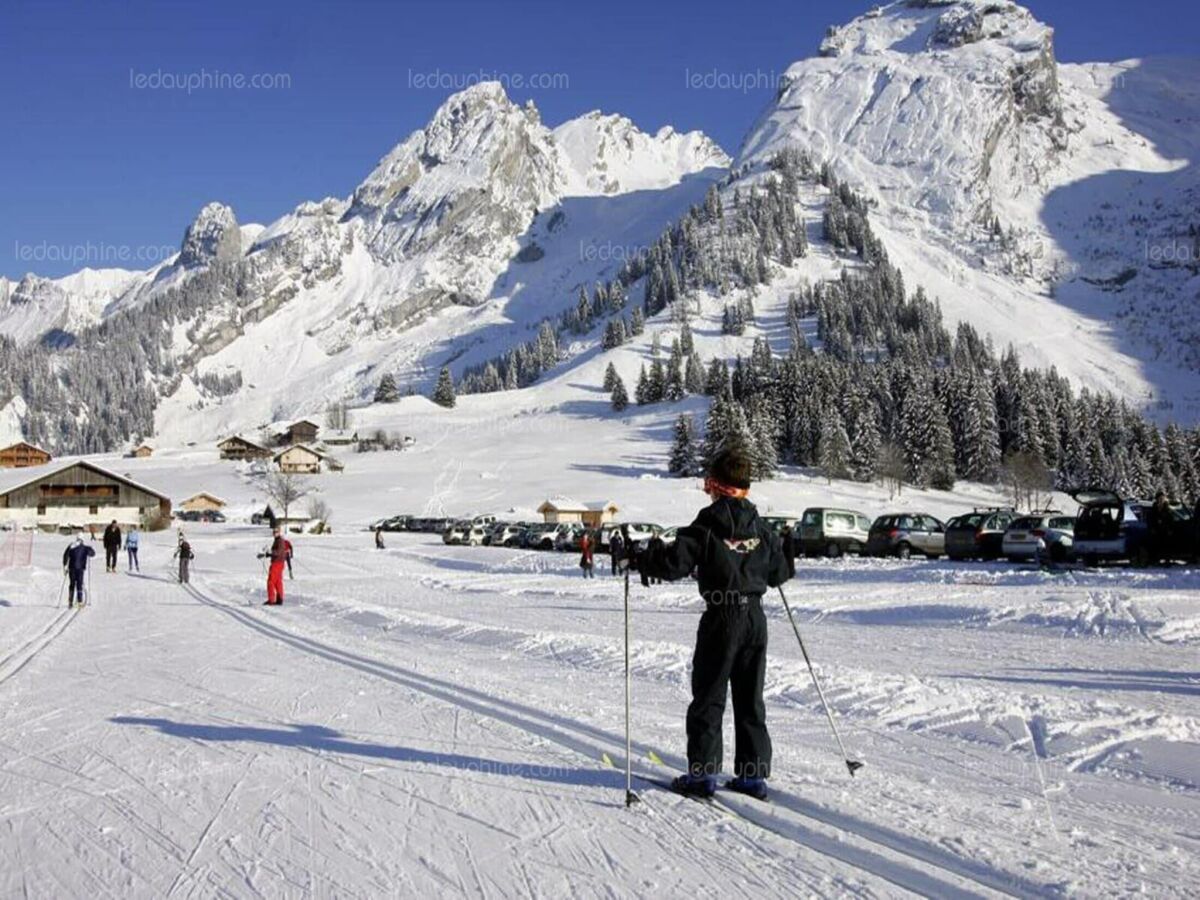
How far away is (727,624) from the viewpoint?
16.3 feet

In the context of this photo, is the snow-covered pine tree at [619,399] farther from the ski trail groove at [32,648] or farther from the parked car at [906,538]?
the ski trail groove at [32,648]

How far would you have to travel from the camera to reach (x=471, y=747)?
631 centimetres

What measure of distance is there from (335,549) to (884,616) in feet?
115

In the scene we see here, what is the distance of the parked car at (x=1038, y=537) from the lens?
24.6m

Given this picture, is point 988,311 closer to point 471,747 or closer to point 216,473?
point 216,473

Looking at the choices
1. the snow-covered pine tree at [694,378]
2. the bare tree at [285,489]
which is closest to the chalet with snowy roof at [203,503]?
the bare tree at [285,489]

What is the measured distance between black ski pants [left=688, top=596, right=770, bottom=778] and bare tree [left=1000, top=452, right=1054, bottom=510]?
3387 inches

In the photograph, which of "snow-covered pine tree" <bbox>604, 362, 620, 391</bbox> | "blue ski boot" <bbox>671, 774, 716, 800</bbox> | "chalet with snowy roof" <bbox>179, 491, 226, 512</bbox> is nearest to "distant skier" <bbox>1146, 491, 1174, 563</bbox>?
"blue ski boot" <bbox>671, 774, 716, 800</bbox>

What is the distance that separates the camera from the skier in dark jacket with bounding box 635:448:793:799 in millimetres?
4945

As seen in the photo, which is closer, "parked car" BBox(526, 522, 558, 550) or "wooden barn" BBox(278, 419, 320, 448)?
"parked car" BBox(526, 522, 558, 550)

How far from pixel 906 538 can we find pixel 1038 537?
503 centimetres

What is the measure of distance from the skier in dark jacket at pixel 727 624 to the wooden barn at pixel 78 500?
3062 inches

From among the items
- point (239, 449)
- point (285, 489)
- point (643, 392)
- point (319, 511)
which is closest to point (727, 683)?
point (319, 511)

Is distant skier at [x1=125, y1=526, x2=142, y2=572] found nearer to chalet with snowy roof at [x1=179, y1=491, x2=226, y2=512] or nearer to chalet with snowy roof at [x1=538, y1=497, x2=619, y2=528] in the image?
chalet with snowy roof at [x1=538, y1=497, x2=619, y2=528]
